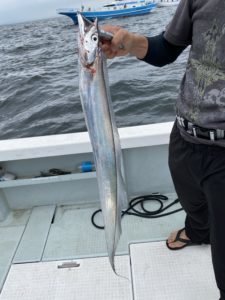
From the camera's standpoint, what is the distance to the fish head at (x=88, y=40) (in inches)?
41.3

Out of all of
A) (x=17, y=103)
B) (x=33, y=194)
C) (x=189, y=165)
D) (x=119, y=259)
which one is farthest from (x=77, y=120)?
(x=189, y=165)

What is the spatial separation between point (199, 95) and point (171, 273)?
45.1 inches

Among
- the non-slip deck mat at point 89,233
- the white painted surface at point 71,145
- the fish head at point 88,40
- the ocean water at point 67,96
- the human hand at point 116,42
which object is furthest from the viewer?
the ocean water at point 67,96

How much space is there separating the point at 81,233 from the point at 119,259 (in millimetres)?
412

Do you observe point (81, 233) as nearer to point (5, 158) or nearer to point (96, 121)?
point (5, 158)

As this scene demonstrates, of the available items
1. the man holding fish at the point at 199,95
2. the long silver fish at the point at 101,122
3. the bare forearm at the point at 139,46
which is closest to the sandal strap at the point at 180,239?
the man holding fish at the point at 199,95

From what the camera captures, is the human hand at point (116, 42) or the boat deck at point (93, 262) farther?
the boat deck at point (93, 262)

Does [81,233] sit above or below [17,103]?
above

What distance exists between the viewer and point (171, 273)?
2.06 meters

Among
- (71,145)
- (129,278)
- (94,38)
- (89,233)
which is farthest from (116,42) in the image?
(89,233)

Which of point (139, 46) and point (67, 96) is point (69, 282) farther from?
point (67, 96)

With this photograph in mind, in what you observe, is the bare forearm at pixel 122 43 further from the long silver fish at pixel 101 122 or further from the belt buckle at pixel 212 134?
the belt buckle at pixel 212 134

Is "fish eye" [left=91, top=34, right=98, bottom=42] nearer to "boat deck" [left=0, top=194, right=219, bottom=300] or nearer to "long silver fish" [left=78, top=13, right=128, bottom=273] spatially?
"long silver fish" [left=78, top=13, right=128, bottom=273]

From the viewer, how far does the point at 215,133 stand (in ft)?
4.50
